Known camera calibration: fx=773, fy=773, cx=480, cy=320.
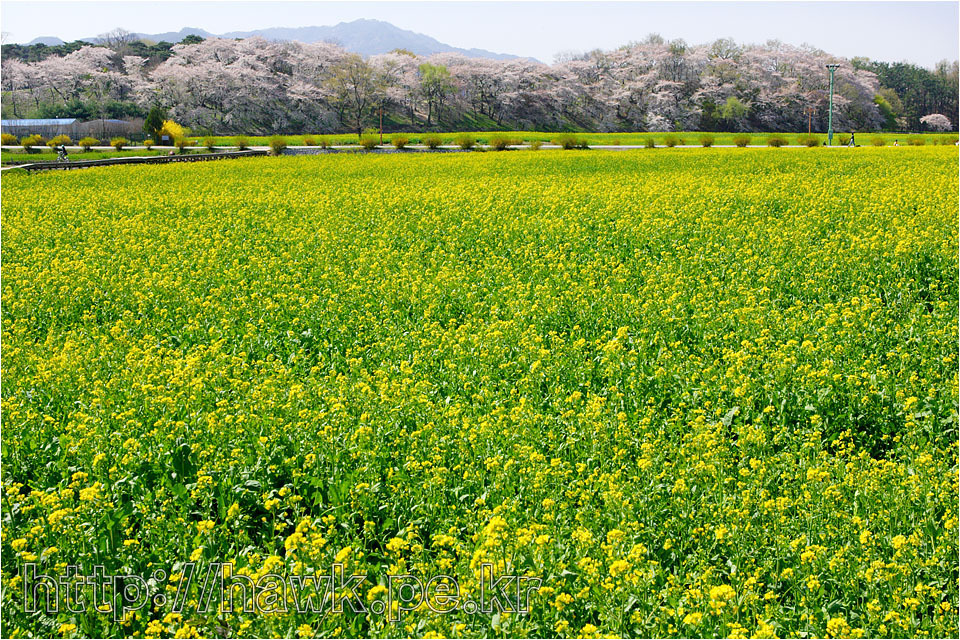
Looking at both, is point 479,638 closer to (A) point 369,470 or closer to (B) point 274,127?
(A) point 369,470

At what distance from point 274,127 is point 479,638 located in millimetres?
86517

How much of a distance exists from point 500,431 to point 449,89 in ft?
301

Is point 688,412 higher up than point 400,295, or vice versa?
point 400,295

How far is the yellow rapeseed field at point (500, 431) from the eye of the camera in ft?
→ 15.4

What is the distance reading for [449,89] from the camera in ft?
307

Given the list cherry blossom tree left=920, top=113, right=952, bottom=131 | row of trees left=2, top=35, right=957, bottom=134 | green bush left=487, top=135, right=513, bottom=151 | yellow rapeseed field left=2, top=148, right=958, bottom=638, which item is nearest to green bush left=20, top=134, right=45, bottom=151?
row of trees left=2, top=35, right=957, bottom=134

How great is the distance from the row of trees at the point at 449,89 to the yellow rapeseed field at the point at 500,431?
7405cm

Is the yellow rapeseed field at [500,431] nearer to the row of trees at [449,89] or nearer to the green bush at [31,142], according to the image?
the green bush at [31,142]

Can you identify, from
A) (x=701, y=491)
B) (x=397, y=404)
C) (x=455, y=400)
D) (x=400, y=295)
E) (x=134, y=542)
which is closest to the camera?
(x=134, y=542)

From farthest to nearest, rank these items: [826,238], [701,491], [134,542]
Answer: [826,238], [701,491], [134,542]

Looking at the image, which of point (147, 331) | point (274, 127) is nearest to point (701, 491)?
point (147, 331)

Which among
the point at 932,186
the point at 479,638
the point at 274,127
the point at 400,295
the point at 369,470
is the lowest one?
the point at 479,638

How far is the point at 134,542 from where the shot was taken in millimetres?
5109

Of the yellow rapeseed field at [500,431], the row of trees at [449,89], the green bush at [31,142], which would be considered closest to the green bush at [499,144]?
the green bush at [31,142]
